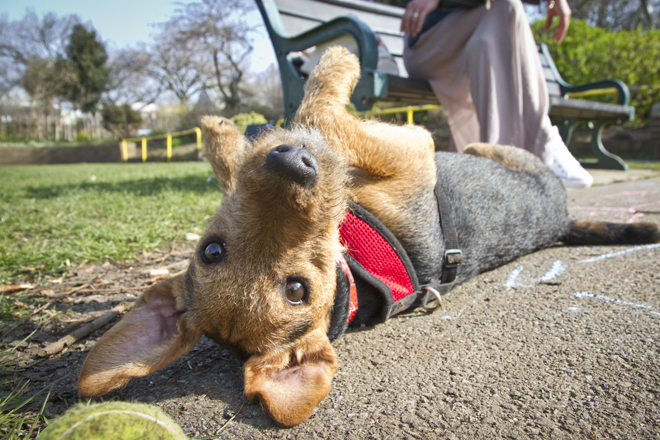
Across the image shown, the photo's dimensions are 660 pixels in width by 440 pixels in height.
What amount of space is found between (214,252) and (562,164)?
139 inches

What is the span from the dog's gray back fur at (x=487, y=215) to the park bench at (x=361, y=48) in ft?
5.04

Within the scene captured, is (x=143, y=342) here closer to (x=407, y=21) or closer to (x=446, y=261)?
(x=446, y=261)

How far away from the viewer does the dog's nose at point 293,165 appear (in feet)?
4.34

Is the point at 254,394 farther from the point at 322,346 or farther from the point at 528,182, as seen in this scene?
the point at 528,182

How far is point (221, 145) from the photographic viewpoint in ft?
8.52

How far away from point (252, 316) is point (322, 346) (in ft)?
Result: 1.02

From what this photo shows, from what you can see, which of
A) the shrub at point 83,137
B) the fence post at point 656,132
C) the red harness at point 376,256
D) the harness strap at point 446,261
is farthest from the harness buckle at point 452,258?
the shrub at point 83,137

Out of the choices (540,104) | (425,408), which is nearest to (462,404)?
(425,408)

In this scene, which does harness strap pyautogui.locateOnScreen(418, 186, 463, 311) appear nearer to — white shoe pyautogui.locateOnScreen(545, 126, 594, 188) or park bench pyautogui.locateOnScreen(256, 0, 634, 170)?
park bench pyautogui.locateOnScreen(256, 0, 634, 170)

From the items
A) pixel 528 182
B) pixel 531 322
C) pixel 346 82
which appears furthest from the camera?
pixel 528 182

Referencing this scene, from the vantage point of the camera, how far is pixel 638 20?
2161cm

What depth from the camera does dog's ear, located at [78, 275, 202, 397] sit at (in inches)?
48.9

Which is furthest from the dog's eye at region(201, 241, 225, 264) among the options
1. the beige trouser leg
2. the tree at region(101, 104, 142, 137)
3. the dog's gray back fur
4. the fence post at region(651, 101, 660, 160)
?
the tree at region(101, 104, 142, 137)

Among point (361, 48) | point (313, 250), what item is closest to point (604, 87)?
point (361, 48)
